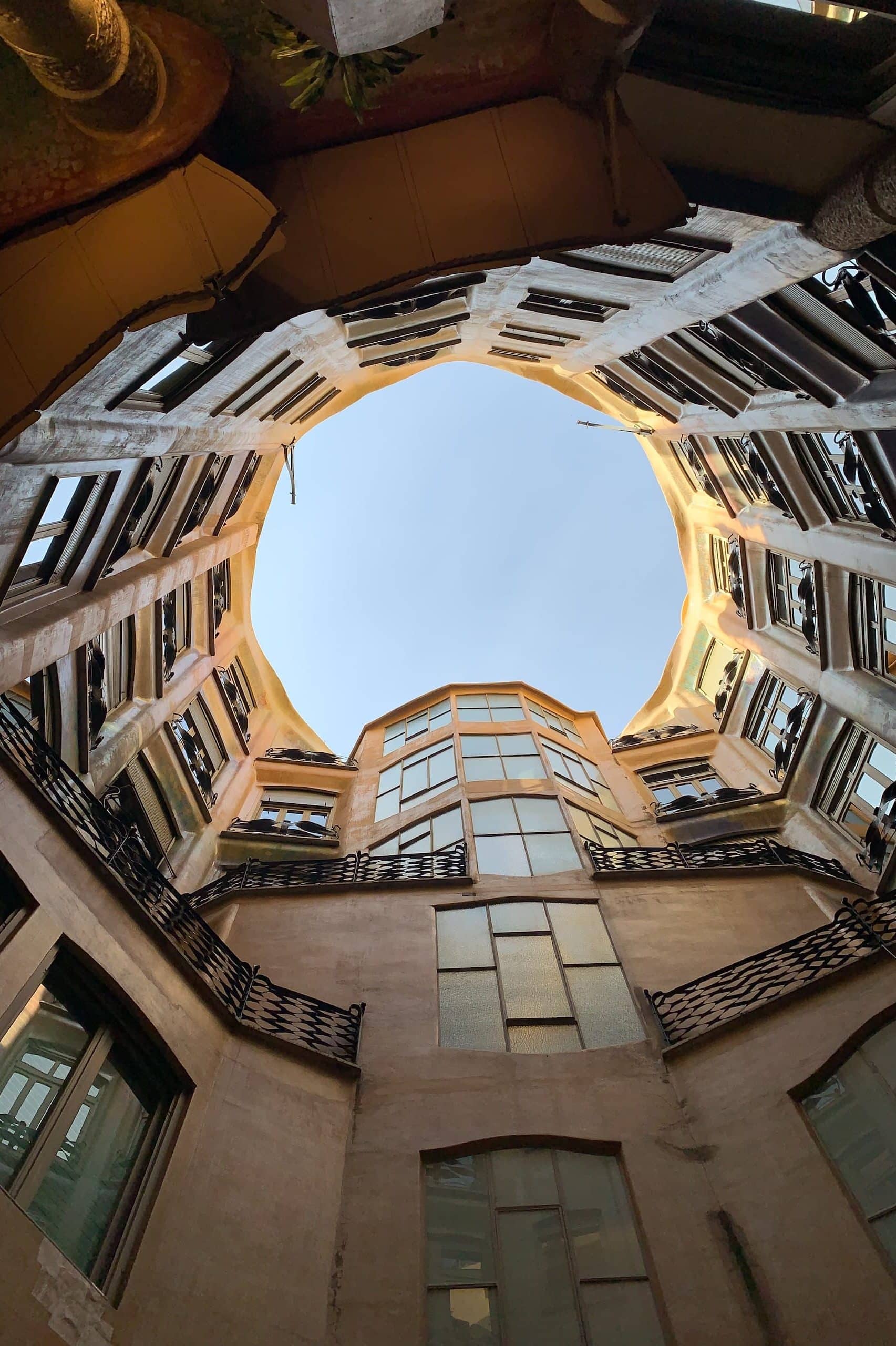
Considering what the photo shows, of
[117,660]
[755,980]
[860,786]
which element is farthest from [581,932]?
[117,660]

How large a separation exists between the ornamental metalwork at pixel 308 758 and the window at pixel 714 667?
13494 mm

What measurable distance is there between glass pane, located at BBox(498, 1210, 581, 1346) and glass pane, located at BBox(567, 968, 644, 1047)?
279 centimetres

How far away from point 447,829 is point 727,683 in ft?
41.5

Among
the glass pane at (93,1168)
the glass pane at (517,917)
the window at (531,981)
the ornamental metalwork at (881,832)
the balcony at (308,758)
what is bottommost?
the glass pane at (93,1168)

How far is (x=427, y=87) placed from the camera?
5922 millimetres

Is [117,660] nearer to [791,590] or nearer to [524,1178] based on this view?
[524,1178]

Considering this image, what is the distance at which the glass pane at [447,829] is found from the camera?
17062mm

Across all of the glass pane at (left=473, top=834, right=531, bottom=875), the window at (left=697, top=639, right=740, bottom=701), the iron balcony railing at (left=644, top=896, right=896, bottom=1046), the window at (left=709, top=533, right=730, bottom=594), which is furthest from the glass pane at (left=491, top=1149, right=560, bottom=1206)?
the window at (left=709, top=533, right=730, bottom=594)

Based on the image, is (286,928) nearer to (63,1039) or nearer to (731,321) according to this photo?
(63,1039)

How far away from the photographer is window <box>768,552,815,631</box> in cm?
1835

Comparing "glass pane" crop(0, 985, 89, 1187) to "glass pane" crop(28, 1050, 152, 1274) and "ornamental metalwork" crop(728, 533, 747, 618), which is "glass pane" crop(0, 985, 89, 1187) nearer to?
"glass pane" crop(28, 1050, 152, 1274)

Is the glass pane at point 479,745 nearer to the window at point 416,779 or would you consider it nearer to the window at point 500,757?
the window at point 500,757

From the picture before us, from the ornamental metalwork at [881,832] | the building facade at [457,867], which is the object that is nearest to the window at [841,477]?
the building facade at [457,867]

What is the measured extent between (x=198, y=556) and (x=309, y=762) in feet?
27.4
